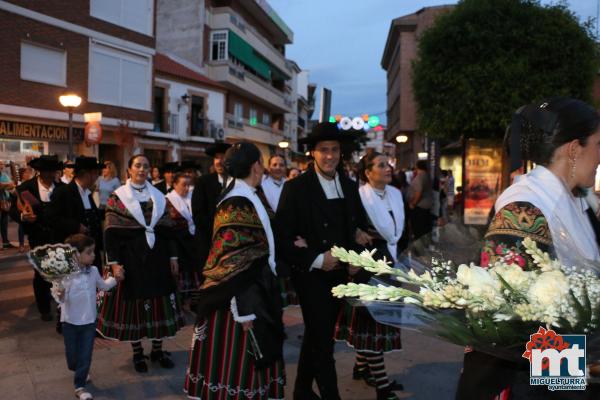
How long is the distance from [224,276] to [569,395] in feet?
7.06

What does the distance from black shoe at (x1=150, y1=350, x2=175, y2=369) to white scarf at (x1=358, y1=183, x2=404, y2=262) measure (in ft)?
7.19

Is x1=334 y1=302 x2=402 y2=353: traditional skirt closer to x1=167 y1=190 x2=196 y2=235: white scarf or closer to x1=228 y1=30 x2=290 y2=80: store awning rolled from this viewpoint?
x1=167 y1=190 x2=196 y2=235: white scarf

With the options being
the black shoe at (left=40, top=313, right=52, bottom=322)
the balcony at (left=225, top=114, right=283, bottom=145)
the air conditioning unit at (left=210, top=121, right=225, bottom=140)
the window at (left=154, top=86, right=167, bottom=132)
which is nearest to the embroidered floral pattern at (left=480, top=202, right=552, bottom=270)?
the black shoe at (left=40, top=313, right=52, bottom=322)

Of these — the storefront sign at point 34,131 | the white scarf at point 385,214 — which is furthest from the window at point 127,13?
the white scarf at point 385,214

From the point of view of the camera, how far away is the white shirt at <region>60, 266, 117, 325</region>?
397cm

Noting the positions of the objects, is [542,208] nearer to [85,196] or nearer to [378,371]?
[378,371]

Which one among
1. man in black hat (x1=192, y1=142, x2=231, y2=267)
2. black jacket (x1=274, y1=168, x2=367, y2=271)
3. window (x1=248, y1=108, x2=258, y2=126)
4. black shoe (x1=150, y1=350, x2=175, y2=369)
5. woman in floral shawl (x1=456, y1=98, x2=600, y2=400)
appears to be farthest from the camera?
window (x1=248, y1=108, x2=258, y2=126)

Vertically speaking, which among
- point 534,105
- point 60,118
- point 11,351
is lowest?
point 11,351

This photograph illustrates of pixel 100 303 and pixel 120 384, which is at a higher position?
pixel 100 303

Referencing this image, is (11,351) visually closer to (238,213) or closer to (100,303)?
(100,303)

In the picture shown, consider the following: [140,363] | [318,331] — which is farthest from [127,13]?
[318,331]

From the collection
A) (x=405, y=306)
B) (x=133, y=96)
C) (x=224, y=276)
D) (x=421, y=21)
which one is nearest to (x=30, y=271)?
(x=224, y=276)

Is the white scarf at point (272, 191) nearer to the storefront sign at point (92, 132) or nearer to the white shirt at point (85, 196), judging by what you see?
the white shirt at point (85, 196)

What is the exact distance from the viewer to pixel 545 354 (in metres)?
1.39
